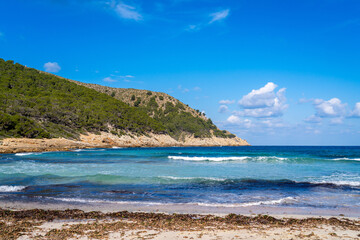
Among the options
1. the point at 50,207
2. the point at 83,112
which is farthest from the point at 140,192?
the point at 83,112

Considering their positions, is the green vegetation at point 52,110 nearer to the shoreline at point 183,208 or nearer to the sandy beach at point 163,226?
the shoreline at point 183,208

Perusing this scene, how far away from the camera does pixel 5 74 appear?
283 feet

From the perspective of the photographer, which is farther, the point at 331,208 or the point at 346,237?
the point at 331,208

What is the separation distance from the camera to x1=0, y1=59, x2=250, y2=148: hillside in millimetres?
59094

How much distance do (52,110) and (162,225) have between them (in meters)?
72.9

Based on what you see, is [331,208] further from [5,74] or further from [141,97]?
[141,97]

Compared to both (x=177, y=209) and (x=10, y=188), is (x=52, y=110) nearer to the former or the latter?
(x=10, y=188)

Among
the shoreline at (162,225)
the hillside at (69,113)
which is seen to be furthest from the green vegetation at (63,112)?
the shoreline at (162,225)

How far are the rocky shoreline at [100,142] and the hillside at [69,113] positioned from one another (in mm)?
1603

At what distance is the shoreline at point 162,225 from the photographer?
6742 mm

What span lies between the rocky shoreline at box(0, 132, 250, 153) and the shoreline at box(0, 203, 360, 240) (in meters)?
41.7

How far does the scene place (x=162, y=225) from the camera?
7.62m

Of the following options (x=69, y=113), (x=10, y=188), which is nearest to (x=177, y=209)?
(x=10, y=188)

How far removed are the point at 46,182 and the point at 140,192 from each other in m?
6.25
